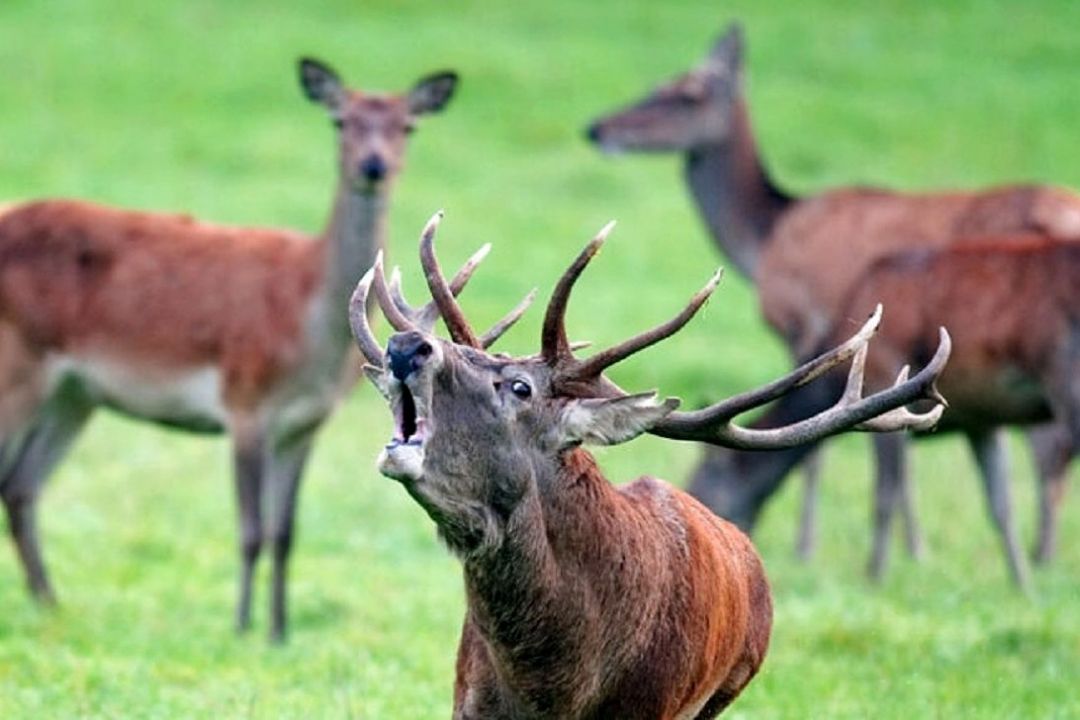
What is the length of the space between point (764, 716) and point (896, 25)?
844 inches

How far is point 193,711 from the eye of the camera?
22.4 ft

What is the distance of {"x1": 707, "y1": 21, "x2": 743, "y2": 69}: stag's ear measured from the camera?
15812 mm

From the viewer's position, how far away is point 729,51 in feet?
52.1

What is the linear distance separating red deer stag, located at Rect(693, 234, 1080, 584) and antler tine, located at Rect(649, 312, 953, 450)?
16.9 feet

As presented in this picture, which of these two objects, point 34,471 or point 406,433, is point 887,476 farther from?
point 406,433

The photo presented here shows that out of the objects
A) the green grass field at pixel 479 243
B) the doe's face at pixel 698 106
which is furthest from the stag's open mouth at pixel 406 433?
the doe's face at pixel 698 106

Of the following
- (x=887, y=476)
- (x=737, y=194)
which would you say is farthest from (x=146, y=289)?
(x=737, y=194)

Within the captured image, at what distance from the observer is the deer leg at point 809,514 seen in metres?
12.3

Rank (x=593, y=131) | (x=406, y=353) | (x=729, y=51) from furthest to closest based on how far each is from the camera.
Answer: (x=593, y=131) → (x=729, y=51) → (x=406, y=353)

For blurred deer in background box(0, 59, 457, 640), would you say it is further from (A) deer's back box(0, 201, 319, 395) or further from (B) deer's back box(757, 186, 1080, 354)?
(B) deer's back box(757, 186, 1080, 354)

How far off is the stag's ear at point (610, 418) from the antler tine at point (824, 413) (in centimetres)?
19

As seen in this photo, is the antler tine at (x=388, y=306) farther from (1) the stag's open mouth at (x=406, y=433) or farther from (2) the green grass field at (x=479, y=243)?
(2) the green grass field at (x=479, y=243)

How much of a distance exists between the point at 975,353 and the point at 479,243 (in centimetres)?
1048

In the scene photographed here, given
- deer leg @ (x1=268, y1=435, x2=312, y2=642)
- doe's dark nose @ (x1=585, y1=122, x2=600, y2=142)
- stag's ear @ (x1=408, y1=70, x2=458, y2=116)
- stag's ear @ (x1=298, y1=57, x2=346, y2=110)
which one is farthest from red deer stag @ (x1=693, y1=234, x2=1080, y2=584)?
doe's dark nose @ (x1=585, y1=122, x2=600, y2=142)
